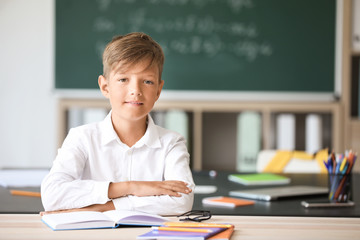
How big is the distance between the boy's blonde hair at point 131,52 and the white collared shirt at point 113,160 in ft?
0.58

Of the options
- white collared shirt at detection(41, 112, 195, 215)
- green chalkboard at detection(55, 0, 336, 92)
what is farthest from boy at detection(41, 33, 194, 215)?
green chalkboard at detection(55, 0, 336, 92)

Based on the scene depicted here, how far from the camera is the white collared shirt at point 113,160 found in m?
1.40

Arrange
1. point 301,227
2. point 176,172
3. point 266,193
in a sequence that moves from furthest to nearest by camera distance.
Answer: point 266,193 → point 176,172 → point 301,227

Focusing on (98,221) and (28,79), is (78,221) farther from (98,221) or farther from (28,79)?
(28,79)

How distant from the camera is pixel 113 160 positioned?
4.90 ft

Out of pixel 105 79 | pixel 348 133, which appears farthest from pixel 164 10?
pixel 105 79

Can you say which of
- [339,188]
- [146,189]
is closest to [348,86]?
[339,188]

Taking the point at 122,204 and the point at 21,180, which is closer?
the point at 122,204

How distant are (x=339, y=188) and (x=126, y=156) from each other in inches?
25.7

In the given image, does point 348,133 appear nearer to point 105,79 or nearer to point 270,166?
point 270,166

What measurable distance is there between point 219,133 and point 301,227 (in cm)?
298

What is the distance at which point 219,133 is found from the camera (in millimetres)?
4164

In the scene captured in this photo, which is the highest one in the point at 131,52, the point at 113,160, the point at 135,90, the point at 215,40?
the point at 215,40

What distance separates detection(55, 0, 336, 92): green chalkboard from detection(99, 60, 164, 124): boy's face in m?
2.57
